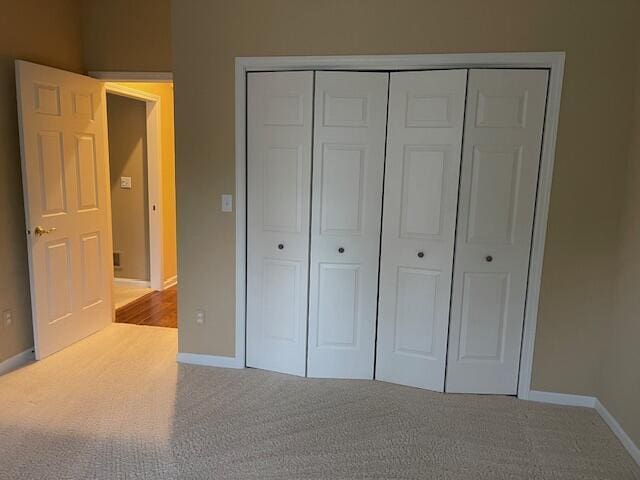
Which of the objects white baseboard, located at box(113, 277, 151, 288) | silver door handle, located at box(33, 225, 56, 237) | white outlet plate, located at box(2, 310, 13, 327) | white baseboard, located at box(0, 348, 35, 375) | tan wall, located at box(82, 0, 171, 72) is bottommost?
white baseboard, located at box(0, 348, 35, 375)

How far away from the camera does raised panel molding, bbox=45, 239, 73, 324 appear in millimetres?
3268

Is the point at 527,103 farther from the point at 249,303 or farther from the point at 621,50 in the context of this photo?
the point at 249,303

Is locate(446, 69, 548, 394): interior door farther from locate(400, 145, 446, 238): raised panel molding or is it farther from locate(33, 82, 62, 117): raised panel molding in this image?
locate(33, 82, 62, 117): raised panel molding

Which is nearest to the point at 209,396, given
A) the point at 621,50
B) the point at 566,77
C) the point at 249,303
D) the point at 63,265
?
the point at 249,303

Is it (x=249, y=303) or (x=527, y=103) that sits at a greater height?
(x=527, y=103)

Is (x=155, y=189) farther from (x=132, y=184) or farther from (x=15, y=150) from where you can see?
(x=15, y=150)

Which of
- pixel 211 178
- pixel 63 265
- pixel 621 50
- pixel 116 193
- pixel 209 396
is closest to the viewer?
pixel 621 50

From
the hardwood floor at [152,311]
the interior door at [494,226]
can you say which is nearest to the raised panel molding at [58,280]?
the hardwood floor at [152,311]

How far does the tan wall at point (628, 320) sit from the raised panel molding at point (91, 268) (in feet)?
11.8

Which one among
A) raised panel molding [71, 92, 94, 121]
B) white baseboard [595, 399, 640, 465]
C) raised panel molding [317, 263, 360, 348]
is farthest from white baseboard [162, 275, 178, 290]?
white baseboard [595, 399, 640, 465]

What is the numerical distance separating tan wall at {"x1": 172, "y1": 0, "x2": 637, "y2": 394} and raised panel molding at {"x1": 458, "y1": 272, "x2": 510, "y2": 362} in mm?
230

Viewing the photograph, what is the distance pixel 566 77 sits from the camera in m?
2.56

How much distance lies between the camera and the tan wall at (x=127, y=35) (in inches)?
141

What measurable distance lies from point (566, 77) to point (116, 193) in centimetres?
439
